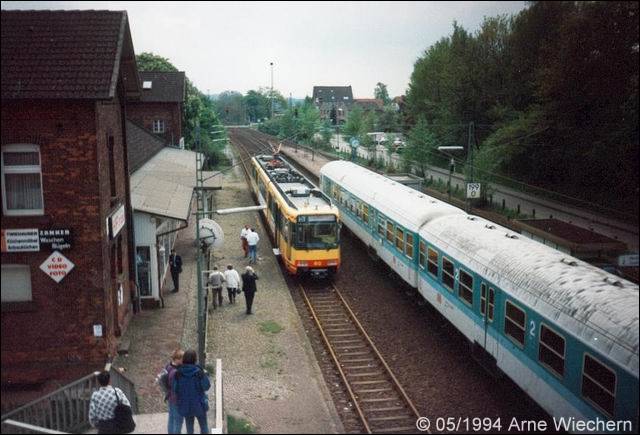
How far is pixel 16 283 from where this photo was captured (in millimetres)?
12516

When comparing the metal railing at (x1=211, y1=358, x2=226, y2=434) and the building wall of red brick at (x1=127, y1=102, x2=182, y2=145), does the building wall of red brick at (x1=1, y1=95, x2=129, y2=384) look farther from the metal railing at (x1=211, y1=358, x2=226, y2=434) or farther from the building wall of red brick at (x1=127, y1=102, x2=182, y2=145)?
the building wall of red brick at (x1=127, y1=102, x2=182, y2=145)

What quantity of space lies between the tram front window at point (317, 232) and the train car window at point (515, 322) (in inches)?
357

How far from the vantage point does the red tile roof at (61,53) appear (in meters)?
11.9

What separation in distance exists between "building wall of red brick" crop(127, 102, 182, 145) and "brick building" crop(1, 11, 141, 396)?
33884mm

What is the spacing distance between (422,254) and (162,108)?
34452 mm

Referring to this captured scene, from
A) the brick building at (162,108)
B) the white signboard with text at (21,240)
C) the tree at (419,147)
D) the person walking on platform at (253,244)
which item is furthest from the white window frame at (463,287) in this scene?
the brick building at (162,108)

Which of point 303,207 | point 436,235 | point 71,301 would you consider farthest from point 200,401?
point 303,207

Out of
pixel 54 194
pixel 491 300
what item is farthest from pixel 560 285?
pixel 54 194

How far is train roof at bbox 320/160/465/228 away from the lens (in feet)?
59.4

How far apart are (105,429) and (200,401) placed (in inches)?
56.6

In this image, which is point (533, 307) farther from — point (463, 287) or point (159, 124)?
point (159, 124)

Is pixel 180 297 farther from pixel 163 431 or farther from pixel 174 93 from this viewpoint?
pixel 174 93

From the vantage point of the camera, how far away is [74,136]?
1228 cm

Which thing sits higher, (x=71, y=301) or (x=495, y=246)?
(x=495, y=246)
